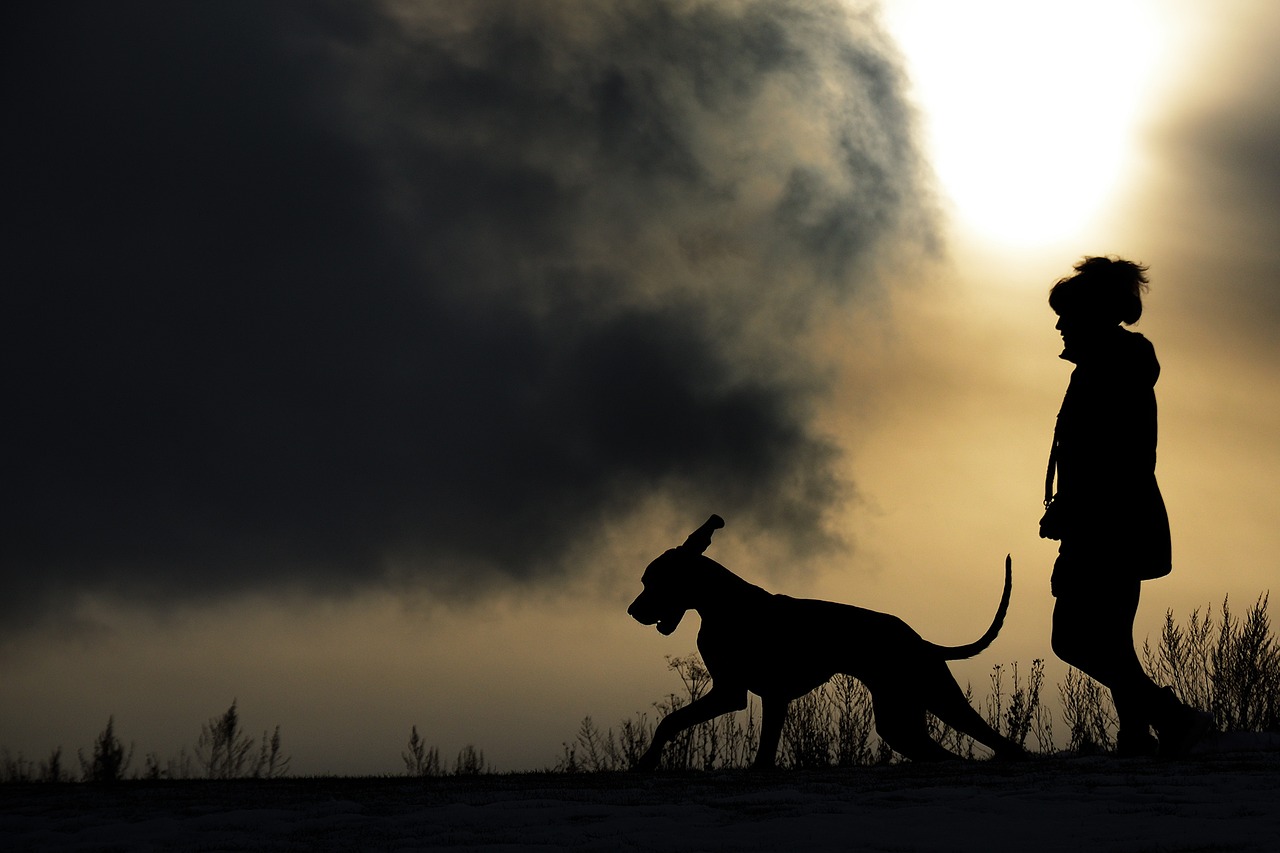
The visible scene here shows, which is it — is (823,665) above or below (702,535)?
below

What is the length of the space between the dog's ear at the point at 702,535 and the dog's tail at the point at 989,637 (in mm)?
1567

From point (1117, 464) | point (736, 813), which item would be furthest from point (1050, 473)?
point (736, 813)

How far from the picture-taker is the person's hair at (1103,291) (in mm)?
6141

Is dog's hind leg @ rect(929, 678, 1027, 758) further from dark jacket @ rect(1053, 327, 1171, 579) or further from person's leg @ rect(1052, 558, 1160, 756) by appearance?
dark jacket @ rect(1053, 327, 1171, 579)

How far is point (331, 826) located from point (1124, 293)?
4582 mm

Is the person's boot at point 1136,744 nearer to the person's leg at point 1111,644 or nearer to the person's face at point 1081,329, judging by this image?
the person's leg at point 1111,644

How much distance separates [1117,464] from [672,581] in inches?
112

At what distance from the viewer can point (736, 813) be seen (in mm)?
4258

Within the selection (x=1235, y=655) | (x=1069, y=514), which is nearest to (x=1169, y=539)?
(x=1069, y=514)

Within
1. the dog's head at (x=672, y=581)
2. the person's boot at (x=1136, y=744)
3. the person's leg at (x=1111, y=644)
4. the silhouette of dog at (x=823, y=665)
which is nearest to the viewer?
the person's leg at (x=1111, y=644)

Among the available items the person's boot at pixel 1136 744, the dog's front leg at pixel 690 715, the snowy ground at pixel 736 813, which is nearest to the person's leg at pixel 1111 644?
the person's boot at pixel 1136 744

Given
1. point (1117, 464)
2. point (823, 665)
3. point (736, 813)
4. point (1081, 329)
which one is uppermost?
point (1081, 329)

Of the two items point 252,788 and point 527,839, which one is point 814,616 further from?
point 527,839

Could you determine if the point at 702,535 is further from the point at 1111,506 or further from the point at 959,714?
the point at 1111,506
